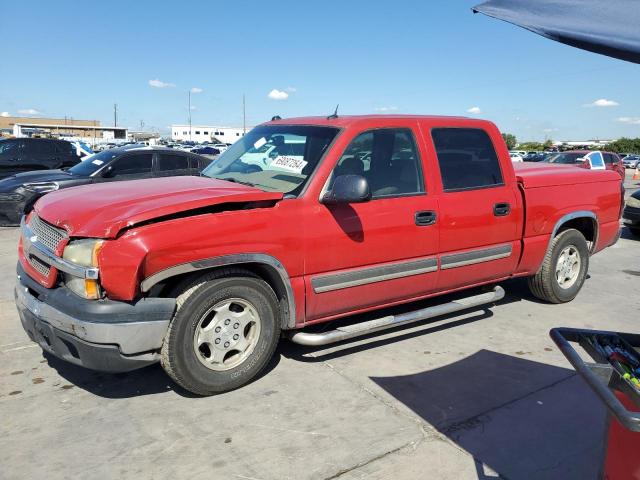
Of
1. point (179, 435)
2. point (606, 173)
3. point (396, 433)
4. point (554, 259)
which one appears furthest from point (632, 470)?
point (606, 173)

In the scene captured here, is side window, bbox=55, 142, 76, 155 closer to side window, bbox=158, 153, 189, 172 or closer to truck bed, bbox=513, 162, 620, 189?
side window, bbox=158, 153, 189, 172

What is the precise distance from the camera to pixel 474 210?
4609mm

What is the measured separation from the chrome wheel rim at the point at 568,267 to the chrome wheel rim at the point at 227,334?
3568mm

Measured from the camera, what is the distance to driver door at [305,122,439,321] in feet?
12.6

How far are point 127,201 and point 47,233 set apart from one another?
606mm

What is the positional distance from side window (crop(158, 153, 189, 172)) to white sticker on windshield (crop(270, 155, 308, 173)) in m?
5.93

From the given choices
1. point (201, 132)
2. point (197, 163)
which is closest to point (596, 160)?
point (197, 163)

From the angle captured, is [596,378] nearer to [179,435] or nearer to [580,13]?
[580,13]

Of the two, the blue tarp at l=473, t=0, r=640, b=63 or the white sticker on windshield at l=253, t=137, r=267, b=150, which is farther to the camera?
the white sticker on windshield at l=253, t=137, r=267, b=150

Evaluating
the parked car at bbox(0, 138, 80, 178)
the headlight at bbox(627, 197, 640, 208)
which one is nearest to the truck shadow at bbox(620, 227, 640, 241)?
the headlight at bbox(627, 197, 640, 208)

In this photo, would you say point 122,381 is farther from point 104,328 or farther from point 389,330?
point 389,330

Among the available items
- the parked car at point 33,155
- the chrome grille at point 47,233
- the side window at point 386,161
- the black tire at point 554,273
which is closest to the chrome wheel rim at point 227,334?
the chrome grille at point 47,233

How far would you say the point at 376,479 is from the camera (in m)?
2.72

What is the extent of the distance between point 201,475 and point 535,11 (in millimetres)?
2568
